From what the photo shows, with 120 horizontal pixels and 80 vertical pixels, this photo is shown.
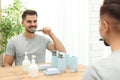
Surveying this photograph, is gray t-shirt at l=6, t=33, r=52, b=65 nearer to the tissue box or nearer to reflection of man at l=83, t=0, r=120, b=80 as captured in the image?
the tissue box

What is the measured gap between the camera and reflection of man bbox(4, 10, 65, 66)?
2.39 m

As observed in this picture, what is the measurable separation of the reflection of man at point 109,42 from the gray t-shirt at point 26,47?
1.63 metres

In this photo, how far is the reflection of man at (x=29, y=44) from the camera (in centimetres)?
239

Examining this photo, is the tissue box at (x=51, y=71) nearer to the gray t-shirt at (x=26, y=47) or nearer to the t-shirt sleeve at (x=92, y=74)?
the gray t-shirt at (x=26, y=47)

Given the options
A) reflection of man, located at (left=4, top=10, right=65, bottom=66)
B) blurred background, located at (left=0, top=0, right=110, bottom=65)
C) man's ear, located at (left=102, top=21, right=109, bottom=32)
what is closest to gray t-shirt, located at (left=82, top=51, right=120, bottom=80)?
man's ear, located at (left=102, top=21, right=109, bottom=32)

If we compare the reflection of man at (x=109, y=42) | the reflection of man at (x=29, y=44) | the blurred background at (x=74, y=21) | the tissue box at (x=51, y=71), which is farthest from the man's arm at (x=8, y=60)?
the reflection of man at (x=109, y=42)

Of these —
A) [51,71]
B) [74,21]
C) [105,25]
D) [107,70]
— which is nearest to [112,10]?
[105,25]

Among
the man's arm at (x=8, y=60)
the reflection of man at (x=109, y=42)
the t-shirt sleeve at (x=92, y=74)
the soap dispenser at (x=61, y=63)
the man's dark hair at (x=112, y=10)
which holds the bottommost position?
the man's arm at (x=8, y=60)

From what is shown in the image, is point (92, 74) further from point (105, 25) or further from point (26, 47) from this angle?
point (26, 47)

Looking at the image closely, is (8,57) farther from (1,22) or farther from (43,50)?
(1,22)

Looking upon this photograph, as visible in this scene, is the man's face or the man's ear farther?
the man's face

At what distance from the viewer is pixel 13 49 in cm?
240

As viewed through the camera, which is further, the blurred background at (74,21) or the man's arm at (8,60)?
the blurred background at (74,21)

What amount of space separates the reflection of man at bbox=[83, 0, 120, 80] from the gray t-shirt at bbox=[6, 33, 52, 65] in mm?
1630
